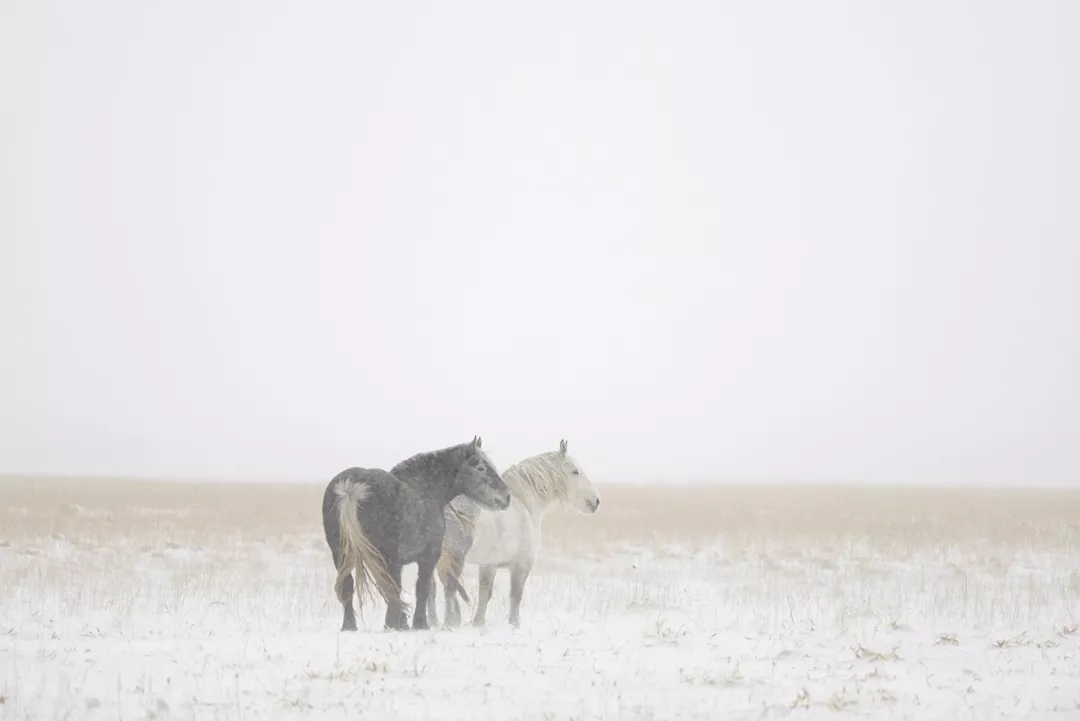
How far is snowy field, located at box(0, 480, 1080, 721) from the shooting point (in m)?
6.66

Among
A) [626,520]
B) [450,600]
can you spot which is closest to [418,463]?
[450,600]

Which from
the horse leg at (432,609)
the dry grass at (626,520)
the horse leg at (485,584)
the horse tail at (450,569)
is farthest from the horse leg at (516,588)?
the dry grass at (626,520)

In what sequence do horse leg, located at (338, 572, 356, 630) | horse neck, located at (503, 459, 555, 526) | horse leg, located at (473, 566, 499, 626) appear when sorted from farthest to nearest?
horse neck, located at (503, 459, 555, 526) → horse leg, located at (473, 566, 499, 626) → horse leg, located at (338, 572, 356, 630)

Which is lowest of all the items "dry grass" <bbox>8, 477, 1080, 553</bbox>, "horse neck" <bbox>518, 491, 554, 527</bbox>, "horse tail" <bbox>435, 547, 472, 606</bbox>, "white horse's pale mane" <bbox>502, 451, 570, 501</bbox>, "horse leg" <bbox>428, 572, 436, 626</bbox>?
"dry grass" <bbox>8, 477, 1080, 553</bbox>

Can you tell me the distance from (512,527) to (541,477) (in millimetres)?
944

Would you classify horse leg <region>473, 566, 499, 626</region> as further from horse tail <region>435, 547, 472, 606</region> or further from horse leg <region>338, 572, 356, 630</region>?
horse leg <region>338, 572, 356, 630</region>

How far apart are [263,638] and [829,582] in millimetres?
10461

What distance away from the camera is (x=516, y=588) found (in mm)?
11062

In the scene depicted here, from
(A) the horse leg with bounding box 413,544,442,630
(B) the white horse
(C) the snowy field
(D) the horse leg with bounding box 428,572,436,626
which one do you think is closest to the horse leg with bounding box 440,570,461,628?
(B) the white horse

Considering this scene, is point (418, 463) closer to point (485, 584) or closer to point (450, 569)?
point (450, 569)

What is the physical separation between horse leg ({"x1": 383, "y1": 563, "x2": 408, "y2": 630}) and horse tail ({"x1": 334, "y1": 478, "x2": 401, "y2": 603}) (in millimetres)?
29

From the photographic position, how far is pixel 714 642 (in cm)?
934

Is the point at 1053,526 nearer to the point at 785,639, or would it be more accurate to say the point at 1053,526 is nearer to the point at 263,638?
the point at 785,639

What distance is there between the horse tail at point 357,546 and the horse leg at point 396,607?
29 millimetres
